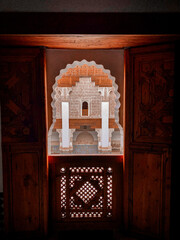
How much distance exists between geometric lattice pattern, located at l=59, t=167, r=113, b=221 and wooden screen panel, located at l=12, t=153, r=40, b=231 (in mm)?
348

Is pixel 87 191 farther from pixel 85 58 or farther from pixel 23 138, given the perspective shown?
pixel 85 58

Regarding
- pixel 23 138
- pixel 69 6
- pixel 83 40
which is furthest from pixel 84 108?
pixel 69 6

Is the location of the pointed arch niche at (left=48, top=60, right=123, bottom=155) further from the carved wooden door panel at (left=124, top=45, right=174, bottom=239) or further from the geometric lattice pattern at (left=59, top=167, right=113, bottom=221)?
the carved wooden door panel at (left=124, top=45, right=174, bottom=239)

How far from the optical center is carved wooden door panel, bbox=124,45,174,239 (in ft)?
7.25

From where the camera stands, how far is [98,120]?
5.74m

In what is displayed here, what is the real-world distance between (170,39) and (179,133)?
0.98m

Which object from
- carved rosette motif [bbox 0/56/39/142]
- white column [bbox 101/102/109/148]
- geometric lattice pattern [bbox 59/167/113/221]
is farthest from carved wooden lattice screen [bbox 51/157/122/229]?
white column [bbox 101/102/109/148]

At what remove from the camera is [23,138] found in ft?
7.64

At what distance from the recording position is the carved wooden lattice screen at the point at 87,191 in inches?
102

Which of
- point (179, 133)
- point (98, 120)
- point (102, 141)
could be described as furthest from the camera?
point (98, 120)

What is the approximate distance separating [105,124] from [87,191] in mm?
2807

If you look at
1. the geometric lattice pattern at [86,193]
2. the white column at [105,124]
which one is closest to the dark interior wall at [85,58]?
the geometric lattice pattern at [86,193]

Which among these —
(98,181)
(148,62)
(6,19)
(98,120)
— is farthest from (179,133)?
(98,120)

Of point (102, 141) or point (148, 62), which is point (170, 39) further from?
point (102, 141)
